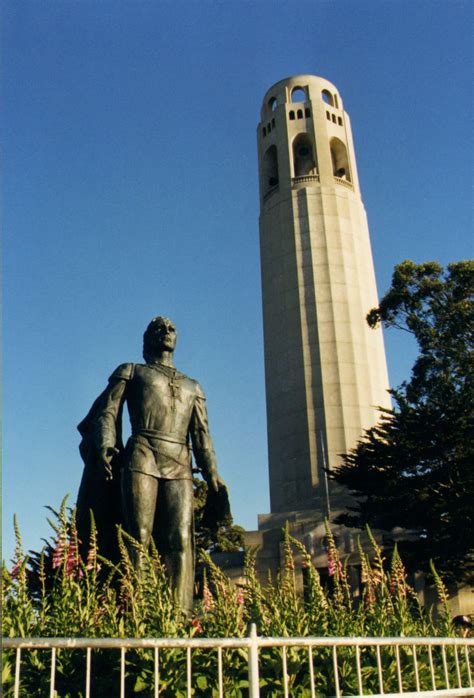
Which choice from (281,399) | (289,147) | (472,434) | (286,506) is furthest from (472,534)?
(289,147)

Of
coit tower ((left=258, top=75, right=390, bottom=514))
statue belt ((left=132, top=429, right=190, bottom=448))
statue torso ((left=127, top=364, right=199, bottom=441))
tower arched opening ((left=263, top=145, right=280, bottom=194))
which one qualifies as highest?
tower arched opening ((left=263, top=145, right=280, bottom=194))

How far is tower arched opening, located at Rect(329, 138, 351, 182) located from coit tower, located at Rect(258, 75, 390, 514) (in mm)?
75

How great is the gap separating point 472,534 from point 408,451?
11.2 feet

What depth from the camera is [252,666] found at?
12.0ft

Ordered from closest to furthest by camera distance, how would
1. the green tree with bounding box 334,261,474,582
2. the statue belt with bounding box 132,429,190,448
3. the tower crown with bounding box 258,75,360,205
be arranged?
the statue belt with bounding box 132,429,190,448 < the green tree with bounding box 334,261,474,582 < the tower crown with bounding box 258,75,360,205

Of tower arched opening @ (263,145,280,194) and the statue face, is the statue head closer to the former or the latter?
the statue face

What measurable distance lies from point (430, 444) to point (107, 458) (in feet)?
59.0

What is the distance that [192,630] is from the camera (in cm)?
442

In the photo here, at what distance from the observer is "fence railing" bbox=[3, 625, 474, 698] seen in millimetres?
3643

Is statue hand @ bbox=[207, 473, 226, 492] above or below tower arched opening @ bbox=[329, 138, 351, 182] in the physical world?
below

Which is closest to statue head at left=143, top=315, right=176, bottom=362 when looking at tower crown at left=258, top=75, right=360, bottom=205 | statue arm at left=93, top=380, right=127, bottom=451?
statue arm at left=93, top=380, right=127, bottom=451

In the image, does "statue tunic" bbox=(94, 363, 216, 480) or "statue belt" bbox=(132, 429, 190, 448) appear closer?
"statue tunic" bbox=(94, 363, 216, 480)

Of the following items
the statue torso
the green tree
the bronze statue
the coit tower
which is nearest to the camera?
the bronze statue

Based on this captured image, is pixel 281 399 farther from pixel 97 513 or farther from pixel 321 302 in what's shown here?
pixel 97 513
